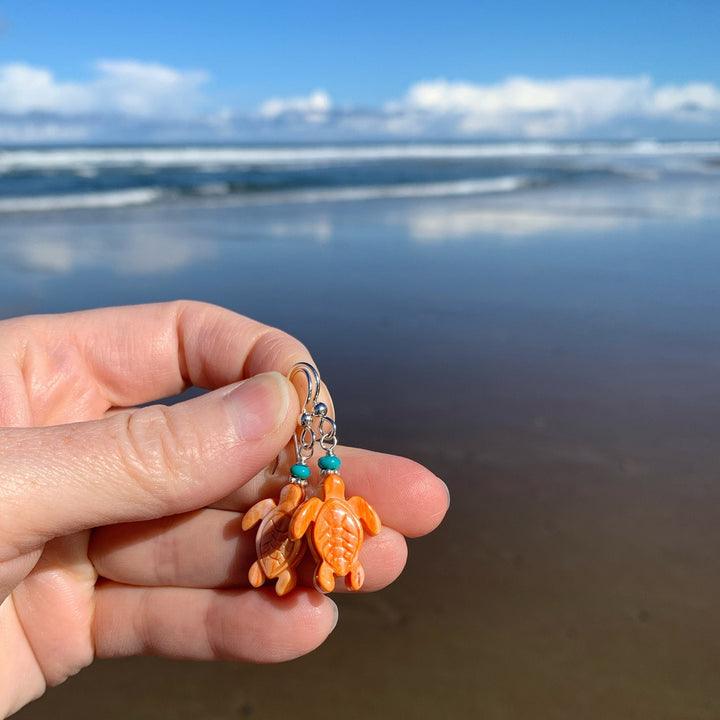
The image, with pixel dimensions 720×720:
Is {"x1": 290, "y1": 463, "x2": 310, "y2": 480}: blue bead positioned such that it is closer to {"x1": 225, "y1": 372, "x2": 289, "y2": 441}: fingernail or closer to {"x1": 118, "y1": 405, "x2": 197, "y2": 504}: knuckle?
{"x1": 225, "y1": 372, "x2": 289, "y2": 441}: fingernail

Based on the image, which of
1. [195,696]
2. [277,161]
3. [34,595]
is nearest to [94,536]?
[34,595]

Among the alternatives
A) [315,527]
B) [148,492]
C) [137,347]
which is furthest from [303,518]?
[137,347]

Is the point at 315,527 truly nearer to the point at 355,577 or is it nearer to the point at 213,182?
the point at 355,577

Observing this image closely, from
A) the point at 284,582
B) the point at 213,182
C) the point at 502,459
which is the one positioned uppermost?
the point at 213,182

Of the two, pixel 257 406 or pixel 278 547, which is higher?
pixel 257 406

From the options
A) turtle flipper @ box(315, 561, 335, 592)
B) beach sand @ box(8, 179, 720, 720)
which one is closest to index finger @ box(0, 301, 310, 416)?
turtle flipper @ box(315, 561, 335, 592)

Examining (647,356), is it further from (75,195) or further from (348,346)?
(75,195)
